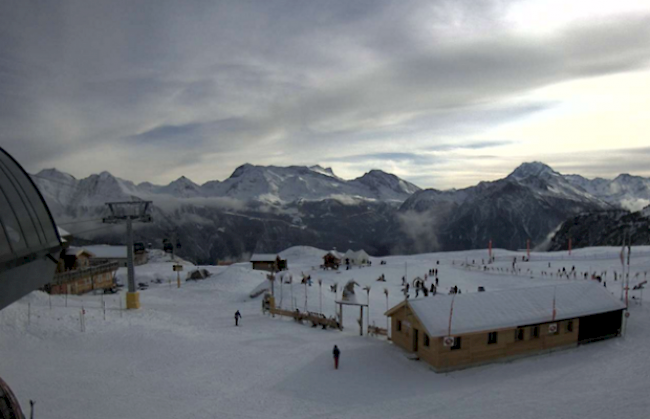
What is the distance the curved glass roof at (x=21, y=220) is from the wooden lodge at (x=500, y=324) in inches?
694

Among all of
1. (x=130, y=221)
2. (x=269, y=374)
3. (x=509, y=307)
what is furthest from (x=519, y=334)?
(x=130, y=221)

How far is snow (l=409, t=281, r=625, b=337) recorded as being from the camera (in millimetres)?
21500

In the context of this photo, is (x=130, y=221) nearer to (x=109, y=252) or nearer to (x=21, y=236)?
(x=21, y=236)

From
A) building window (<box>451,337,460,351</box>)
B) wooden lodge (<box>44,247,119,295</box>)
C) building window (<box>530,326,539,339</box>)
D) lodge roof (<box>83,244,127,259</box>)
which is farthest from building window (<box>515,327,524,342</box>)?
lodge roof (<box>83,244,127,259</box>)

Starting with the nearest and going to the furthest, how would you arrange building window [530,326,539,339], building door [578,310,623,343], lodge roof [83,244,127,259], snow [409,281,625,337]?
snow [409,281,625,337] → building window [530,326,539,339] → building door [578,310,623,343] → lodge roof [83,244,127,259]

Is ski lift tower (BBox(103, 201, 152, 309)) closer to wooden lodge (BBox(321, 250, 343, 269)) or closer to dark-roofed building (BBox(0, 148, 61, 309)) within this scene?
dark-roofed building (BBox(0, 148, 61, 309))

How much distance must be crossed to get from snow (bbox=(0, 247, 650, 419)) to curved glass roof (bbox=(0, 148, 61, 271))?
407 inches

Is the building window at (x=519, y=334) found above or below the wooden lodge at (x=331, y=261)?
above

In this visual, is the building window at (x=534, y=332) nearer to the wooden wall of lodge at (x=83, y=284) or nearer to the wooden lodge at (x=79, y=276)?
the wooden lodge at (x=79, y=276)

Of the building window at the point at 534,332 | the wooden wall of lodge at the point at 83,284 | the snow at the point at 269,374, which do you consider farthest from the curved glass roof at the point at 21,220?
the wooden wall of lodge at the point at 83,284

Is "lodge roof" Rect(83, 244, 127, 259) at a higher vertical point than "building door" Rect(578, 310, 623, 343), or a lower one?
lower

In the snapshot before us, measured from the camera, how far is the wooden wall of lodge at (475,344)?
20719 millimetres

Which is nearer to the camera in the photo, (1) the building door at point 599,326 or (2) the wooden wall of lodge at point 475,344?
(2) the wooden wall of lodge at point 475,344

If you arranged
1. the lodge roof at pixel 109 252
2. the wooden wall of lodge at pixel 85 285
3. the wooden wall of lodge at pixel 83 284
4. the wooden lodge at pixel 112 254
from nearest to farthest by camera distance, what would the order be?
the wooden wall of lodge at pixel 83 284, the wooden wall of lodge at pixel 85 285, the wooden lodge at pixel 112 254, the lodge roof at pixel 109 252
